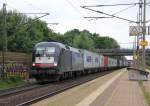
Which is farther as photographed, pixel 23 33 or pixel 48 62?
pixel 23 33

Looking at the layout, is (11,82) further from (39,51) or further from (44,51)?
(44,51)

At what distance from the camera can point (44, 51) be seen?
1369 inches

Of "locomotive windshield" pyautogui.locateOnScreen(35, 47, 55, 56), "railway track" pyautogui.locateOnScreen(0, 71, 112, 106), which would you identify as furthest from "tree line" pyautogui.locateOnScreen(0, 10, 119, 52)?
"railway track" pyautogui.locateOnScreen(0, 71, 112, 106)

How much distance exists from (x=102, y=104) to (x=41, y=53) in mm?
16906

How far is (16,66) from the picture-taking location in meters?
38.3

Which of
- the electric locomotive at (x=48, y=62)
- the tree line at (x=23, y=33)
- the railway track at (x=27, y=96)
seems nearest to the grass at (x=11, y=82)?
the electric locomotive at (x=48, y=62)

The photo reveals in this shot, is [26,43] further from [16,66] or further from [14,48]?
[16,66]

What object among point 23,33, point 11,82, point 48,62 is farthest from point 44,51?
point 23,33

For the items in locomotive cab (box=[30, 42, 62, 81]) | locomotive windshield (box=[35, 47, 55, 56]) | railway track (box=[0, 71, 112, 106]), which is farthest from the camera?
locomotive windshield (box=[35, 47, 55, 56])

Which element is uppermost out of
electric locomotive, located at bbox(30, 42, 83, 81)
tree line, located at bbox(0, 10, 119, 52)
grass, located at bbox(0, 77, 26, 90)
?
tree line, located at bbox(0, 10, 119, 52)

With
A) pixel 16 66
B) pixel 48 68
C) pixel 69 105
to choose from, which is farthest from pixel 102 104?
pixel 16 66

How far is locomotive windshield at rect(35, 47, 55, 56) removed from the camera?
34688mm

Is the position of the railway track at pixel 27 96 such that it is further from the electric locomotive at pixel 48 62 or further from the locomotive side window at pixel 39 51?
the locomotive side window at pixel 39 51

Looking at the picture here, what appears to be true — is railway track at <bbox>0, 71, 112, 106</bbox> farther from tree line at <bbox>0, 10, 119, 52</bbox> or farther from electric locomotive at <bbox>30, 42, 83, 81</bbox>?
tree line at <bbox>0, 10, 119, 52</bbox>
